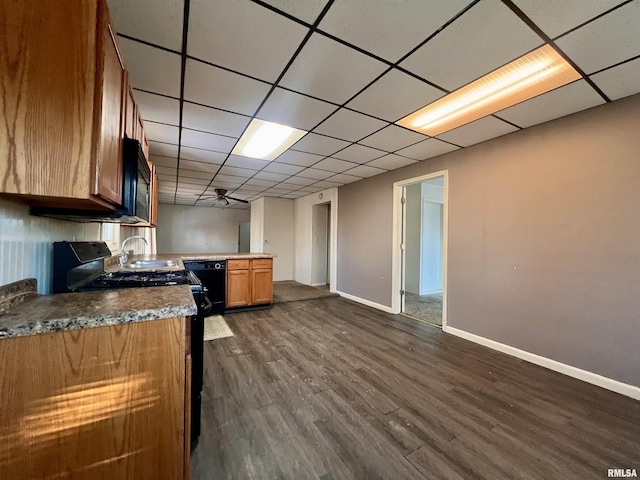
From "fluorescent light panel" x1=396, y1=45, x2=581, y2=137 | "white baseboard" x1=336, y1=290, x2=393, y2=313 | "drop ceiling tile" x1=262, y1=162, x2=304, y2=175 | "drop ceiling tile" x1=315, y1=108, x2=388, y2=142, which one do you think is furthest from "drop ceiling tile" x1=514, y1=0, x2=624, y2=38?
"white baseboard" x1=336, y1=290, x2=393, y2=313

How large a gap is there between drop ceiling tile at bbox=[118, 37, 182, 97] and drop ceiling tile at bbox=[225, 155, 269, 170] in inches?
67.0

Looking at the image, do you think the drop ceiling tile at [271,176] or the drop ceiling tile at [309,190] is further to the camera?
the drop ceiling tile at [309,190]

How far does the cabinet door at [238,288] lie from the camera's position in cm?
404

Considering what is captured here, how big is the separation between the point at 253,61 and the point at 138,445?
211 cm

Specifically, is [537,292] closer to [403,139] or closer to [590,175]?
[590,175]

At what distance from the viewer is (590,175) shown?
7.27ft

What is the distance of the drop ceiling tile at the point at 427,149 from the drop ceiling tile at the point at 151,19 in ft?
8.54

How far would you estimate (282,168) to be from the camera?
4250 mm

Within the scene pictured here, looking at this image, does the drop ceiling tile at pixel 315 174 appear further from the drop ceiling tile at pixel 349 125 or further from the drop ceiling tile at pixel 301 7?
the drop ceiling tile at pixel 301 7

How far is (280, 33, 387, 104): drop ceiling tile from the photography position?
159 centimetres

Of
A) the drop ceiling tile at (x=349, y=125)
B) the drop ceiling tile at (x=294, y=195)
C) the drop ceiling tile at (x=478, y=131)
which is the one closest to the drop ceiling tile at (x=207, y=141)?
the drop ceiling tile at (x=349, y=125)

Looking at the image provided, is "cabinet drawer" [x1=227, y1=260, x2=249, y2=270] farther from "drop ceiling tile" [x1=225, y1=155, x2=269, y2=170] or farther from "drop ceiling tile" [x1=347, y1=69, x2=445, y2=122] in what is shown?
"drop ceiling tile" [x1=347, y1=69, x2=445, y2=122]

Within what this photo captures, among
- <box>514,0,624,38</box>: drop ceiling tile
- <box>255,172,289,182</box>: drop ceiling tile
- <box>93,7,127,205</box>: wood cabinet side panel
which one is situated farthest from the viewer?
<box>255,172,289,182</box>: drop ceiling tile

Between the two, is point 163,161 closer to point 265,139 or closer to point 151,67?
point 265,139
